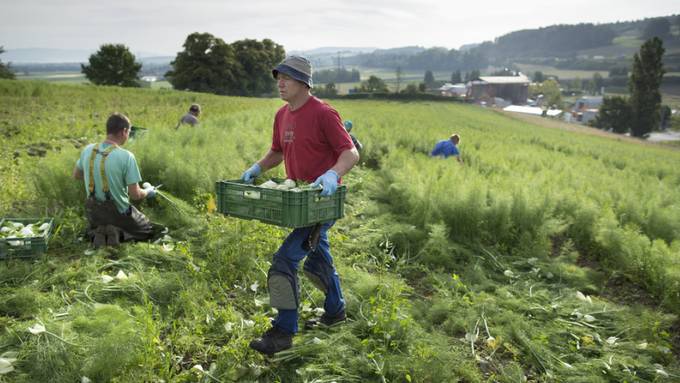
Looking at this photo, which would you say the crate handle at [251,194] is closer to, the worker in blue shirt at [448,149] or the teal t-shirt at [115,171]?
the teal t-shirt at [115,171]

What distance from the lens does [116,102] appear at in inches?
962

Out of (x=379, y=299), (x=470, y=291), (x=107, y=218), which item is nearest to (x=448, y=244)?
(x=470, y=291)

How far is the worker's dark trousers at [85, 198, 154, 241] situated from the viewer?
18.9 ft

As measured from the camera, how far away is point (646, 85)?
7262 centimetres

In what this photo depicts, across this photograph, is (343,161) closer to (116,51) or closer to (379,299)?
(379,299)

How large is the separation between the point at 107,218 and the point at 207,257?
140cm

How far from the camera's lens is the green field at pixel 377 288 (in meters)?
3.72

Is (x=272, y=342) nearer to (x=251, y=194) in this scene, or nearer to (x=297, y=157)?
(x=251, y=194)

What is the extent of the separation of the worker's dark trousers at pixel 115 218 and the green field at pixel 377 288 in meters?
0.29

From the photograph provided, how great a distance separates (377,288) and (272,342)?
158 cm

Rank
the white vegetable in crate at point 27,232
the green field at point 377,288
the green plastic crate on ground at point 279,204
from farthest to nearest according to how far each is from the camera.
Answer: the white vegetable in crate at point 27,232
the green field at point 377,288
the green plastic crate on ground at point 279,204

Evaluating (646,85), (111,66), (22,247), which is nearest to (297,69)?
(22,247)

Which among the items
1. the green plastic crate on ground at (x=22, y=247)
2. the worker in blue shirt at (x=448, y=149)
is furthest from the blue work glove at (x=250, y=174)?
the worker in blue shirt at (x=448, y=149)

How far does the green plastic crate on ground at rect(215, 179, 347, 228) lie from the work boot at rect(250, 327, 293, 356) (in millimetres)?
1026
